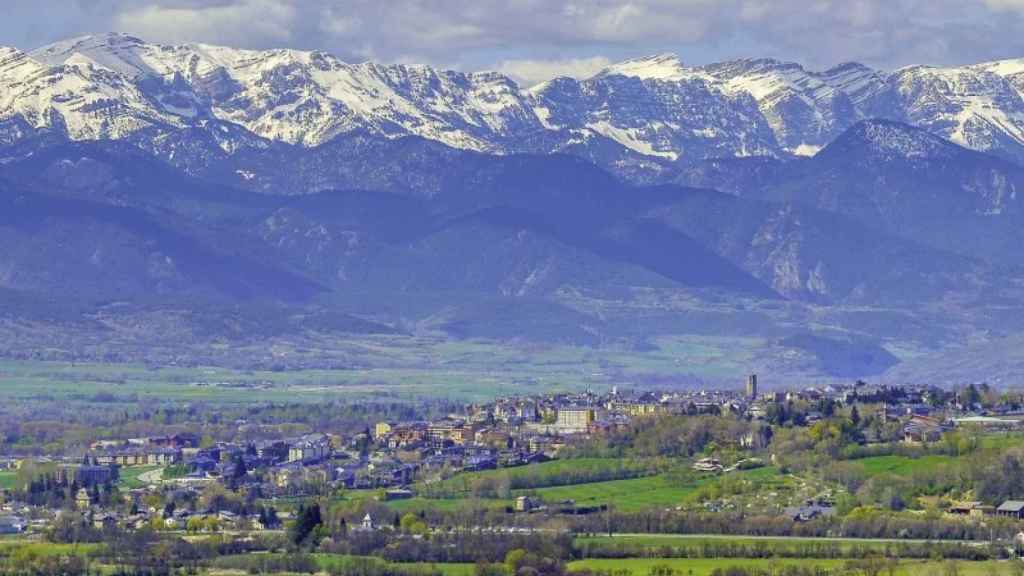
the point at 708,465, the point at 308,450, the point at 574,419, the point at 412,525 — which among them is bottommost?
the point at 412,525

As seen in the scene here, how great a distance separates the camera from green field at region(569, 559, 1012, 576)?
107 meters

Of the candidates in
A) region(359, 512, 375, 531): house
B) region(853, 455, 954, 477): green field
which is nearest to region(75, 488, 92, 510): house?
region(359, 512, 375, 531): house

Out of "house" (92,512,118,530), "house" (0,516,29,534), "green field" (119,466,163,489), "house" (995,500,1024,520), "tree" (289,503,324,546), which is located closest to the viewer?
"tree" (289,503,324,546)

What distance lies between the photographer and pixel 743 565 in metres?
111

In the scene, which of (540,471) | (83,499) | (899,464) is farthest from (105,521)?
(899,464)

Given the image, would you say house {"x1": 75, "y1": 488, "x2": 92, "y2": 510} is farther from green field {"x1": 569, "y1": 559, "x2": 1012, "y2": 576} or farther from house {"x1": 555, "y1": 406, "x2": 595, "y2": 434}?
house {"x1": 555, "y1": 406, "x2": 595, "y2": 434}

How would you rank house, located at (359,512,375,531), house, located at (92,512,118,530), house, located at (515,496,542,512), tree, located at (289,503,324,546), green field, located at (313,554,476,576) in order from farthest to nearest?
house, located at (515,496,542,512) < house, located at (92,512,118,530) < house, located at (359,512,375,531) < tree, located at (289,503,324,546) < green field, located at (313,554,476,576)

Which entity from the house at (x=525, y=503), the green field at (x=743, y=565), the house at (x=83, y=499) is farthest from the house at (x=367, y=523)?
the house at (x=83, y=499)

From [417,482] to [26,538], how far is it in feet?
75.6

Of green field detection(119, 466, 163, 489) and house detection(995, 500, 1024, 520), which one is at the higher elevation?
green field detection(119, 466, 163, 489)

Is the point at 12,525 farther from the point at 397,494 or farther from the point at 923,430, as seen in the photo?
the point at 923,430

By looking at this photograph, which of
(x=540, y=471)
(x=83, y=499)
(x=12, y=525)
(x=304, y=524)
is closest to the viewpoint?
(x=304, y=524)

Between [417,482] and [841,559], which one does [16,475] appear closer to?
[417,482]

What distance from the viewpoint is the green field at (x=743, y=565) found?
351 feet
